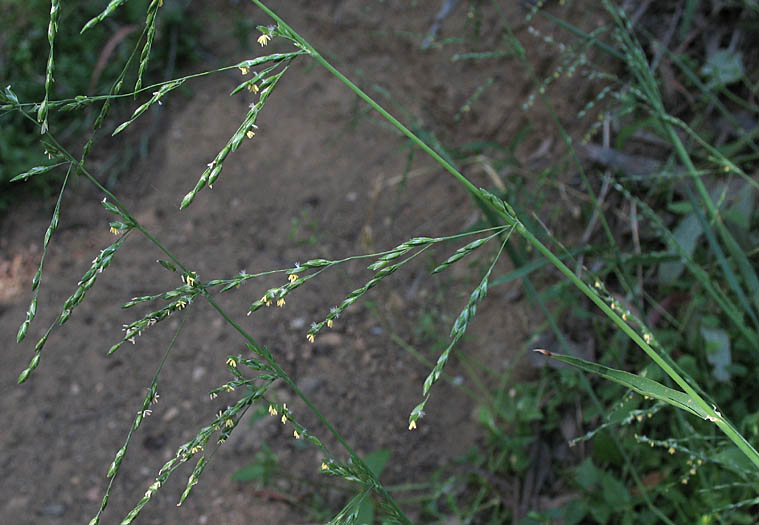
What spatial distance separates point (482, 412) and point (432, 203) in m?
1.04

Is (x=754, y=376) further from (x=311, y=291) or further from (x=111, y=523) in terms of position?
(x=111, y=523)

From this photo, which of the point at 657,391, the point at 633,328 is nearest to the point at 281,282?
the point at 633,328

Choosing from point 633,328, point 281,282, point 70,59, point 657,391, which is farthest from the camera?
point 70,59

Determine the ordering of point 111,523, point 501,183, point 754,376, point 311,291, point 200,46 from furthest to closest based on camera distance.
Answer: point 200,46, point 311,291, point 501,183, point 111,523, point 754,376

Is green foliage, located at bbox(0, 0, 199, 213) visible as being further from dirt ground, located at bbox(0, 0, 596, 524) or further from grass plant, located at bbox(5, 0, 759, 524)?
grass plant, located at bbox(5, 0, 759, 524)

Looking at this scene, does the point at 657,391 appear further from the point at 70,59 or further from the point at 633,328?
the point at 70,59

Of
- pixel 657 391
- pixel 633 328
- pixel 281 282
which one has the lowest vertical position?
pixel 281 282

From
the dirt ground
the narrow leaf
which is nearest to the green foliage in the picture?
the dirt ground

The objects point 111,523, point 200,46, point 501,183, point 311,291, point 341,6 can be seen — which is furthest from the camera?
point 200,46

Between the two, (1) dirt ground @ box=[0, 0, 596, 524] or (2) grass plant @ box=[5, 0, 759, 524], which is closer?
(2) grass plant @ box=[5, 0, 759, 524]

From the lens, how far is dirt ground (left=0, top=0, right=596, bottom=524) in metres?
2.23

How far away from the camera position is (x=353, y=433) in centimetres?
225

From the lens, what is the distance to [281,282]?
2645 millimetres

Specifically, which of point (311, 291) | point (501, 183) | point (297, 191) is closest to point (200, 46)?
point (297, 191)
